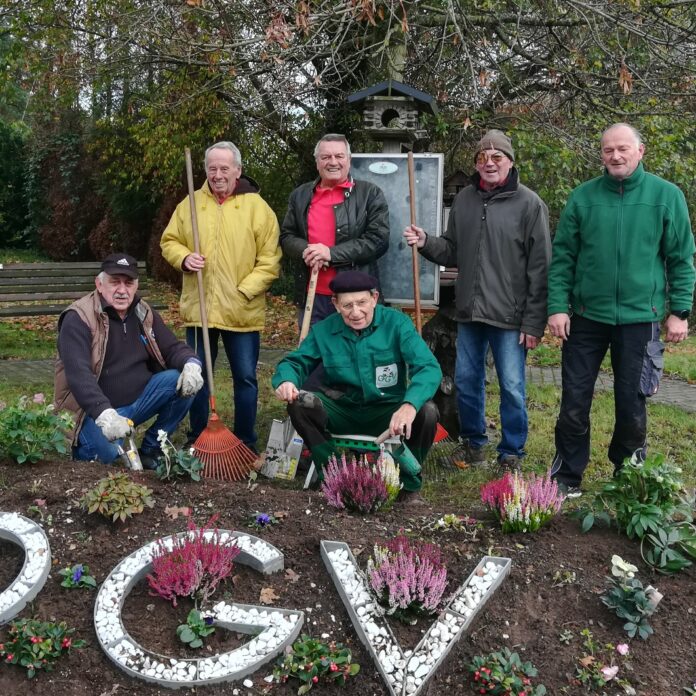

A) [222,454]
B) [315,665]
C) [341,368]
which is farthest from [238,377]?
[315,665]

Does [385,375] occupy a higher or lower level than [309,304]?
lower

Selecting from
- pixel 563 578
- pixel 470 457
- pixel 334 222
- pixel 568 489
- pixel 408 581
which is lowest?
pixel 470 457

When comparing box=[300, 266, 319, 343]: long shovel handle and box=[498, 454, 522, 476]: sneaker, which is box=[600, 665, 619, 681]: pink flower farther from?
box=[300, 266, 319, 343]: long shovel handle

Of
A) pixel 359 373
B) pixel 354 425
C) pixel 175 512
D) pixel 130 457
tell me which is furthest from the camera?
pixel 354 425

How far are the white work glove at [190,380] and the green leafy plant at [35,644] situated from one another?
1.90 meters

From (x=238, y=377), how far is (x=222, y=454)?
56cm

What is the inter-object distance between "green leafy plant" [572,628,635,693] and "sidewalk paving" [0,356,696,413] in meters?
5.54

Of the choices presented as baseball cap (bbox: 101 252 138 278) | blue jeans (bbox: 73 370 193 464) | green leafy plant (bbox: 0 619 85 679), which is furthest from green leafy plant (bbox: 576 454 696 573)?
baseball cap (bbox: 101 252 138 278)

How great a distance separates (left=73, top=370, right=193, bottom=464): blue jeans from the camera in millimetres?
4434

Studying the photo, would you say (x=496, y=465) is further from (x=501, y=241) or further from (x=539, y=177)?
(x=539, y=177)

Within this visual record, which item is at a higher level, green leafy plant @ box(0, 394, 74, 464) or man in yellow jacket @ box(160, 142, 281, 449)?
man in yellow jacket @ box(160, 142, 281, 449)

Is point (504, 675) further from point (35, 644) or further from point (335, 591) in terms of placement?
point (35, 644)

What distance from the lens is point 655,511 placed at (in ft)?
10.3

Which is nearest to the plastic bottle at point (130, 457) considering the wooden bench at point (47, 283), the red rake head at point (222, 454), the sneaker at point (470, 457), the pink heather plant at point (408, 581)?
the red rake head at point (222, 454)
